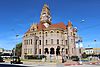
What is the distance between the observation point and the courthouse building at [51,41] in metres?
74.1

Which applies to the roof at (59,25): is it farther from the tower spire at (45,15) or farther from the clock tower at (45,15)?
the tower spire at (45,15)

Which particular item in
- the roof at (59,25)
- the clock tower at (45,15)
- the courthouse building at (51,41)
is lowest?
the courthouse building at (51,41)

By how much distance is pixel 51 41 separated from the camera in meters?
74.2

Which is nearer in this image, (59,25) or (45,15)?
(59,25)

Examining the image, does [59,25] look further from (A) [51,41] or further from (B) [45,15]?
(B) [45,15]

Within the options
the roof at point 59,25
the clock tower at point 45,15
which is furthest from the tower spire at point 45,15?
the roof at point 59,25

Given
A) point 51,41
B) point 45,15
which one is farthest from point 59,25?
point 45,15

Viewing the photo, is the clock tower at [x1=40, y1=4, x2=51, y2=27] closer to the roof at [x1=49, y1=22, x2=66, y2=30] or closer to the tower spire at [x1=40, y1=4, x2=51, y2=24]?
the tower spire at [x1=40, y1=4, x2=51, y2=24]

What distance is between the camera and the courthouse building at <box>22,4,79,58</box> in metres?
74.1

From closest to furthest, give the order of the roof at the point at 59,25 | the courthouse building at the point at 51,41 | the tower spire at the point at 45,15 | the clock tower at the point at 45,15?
the courthouse building at the point at 51,41 → the roof at the point at 59,25 → the clock tower at the point at 45,15 → the tower spire at the point at 45,15

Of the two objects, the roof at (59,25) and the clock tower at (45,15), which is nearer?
the roof at (59,25)

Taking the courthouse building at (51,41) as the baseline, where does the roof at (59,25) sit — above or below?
above

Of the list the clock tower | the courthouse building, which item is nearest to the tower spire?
the clock tower

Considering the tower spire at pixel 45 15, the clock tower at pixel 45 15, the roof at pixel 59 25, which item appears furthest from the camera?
the tower spire at pixel 45 15
